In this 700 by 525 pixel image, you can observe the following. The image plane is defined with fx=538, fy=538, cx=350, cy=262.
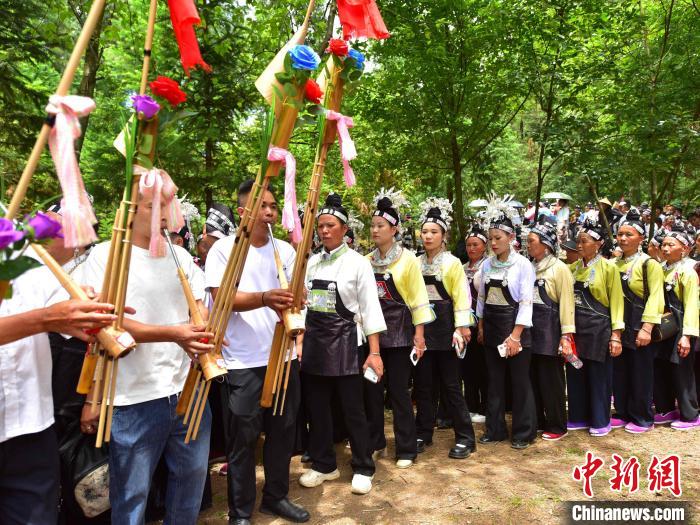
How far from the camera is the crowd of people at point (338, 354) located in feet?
7.69

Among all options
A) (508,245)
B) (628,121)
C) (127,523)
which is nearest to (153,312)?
(127,523)

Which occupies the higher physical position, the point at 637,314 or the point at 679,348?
the point at 637,314

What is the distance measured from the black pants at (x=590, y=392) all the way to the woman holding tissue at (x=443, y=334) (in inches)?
56.8

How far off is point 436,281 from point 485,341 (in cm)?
84

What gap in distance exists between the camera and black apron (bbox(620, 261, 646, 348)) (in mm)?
5906

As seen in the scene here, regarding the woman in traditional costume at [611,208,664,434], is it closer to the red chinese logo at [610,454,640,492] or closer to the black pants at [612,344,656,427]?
the black pants at [612,344,656,427]

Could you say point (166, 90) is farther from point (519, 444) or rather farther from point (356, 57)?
point (519, 444)

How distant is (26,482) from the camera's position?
221cm

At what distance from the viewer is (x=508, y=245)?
5.49 metres

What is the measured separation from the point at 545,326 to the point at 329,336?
2535 mm

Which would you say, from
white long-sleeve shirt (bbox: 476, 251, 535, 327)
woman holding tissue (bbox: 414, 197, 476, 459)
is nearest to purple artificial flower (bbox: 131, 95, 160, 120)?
woman holding tissue (bbox: 414, 197, 476, 459)

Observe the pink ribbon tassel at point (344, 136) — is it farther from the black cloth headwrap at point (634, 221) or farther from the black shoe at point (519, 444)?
the black cloth headwrap at point (634, 221)

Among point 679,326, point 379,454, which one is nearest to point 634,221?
point 679,326

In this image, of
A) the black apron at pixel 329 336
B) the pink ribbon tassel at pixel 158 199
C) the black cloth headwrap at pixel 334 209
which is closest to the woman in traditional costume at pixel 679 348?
the black apron at pixel 329 336
